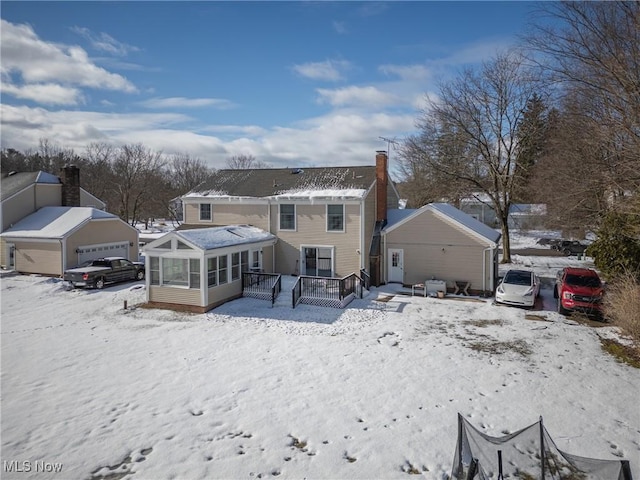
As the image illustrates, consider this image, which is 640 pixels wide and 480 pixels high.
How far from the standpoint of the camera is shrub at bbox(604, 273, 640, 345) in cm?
1243

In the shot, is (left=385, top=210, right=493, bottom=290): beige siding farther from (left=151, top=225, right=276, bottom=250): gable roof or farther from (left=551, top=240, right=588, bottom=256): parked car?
(left=551, top=240, right=588, bottom=256): parked car

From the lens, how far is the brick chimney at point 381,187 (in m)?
23.4

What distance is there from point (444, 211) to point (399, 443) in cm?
1509

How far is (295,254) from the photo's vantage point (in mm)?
23453

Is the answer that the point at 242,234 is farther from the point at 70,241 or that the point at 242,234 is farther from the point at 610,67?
the point at 610,67

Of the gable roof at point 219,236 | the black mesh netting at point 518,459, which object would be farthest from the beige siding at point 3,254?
the black mesh netting at point 518,459

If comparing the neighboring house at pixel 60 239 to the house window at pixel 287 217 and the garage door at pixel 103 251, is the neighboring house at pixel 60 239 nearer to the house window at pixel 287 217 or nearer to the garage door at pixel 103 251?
the garage door at pixel 103 251

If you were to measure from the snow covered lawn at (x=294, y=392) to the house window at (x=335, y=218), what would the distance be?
655cm

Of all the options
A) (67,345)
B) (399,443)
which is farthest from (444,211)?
(67,345)

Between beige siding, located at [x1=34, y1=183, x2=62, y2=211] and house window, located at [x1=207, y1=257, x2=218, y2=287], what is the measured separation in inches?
754

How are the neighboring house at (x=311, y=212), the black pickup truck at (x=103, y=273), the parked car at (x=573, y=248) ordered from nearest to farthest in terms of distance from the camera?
the black pickup truck at (x=103, y=273)
the neighboring house at (x=311, y=212)
the parked car at (x=573, y=248)

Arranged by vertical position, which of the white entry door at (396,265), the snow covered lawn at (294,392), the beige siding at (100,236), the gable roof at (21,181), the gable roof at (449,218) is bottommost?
the snow covered lawn at (294,392)

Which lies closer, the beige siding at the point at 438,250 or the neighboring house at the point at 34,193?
the beige siding at the point at 438,250

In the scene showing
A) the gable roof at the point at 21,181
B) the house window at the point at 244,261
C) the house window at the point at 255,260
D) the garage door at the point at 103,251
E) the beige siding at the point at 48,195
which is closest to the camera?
the house window at the point at 244,261
